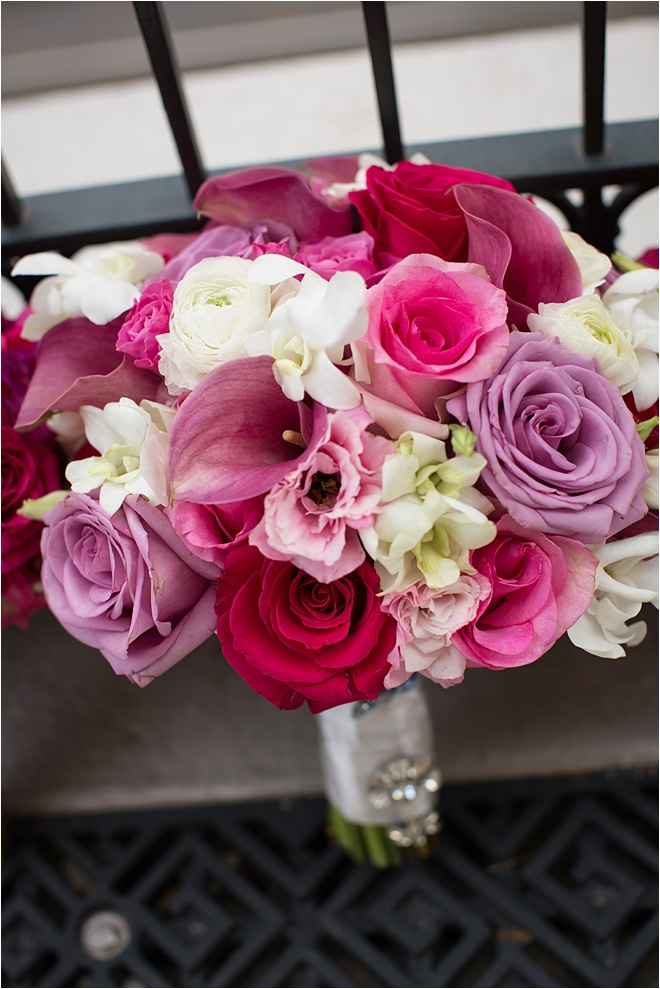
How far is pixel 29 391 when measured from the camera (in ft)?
1.89

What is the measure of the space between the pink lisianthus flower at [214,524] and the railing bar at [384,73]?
0.36 meters

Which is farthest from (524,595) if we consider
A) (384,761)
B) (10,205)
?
(10,205)

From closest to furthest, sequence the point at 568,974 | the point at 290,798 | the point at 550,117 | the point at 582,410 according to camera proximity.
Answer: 1. the point at 582,410
2. the point at 568,974
3. the point at 290,798
4. the point at 550,117

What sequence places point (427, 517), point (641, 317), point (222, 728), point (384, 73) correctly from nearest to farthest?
point (427, 517) < point (641, 317) < point (384, 73) < point (222, 728)

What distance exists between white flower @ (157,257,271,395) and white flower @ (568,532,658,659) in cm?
23

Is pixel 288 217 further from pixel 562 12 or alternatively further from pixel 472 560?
pixel 562 12

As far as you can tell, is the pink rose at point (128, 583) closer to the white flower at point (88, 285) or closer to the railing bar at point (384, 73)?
the white flower at point (88, 285)

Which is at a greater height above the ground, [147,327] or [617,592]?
[147,327]

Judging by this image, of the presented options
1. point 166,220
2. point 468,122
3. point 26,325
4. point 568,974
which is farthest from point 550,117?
point 568,974

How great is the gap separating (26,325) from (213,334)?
191 mm

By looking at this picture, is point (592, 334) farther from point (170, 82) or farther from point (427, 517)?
point (170, 82)

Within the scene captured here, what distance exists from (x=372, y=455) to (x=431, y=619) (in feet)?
0.30

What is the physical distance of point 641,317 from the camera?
529 millimetres

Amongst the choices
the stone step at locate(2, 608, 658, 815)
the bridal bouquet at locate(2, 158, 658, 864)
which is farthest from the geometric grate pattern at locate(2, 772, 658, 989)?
the bridal bouquet at locate(2, 158, 658, 864)
